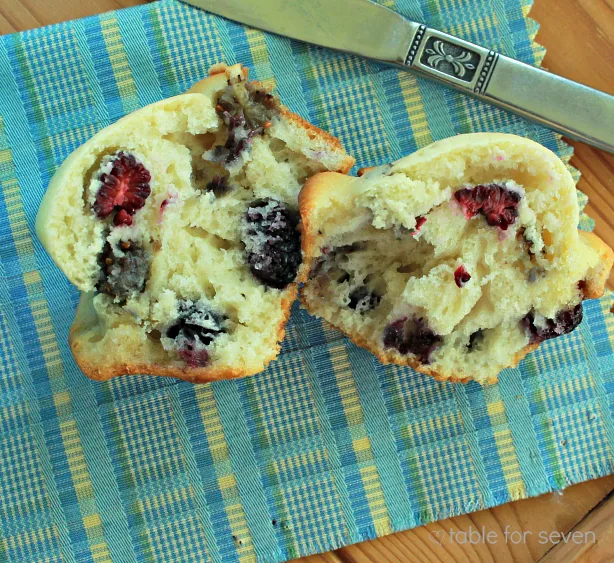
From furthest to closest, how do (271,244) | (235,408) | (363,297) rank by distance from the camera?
1. (235,408)
2. (363,297)
3. (271,244)

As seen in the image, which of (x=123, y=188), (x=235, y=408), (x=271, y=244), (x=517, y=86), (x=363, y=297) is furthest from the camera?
(x=235, y=408)

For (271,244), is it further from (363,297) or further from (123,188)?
(123,188)

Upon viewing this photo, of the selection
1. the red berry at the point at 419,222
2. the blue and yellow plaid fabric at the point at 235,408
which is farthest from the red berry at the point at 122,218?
the red berry at the point at 419,222

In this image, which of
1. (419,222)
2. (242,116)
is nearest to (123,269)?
(242,116)

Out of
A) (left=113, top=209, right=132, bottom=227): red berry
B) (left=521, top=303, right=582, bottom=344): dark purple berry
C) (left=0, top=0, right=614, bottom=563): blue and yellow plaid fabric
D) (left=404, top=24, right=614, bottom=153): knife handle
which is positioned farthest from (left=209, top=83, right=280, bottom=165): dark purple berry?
(left=521, top=303, right=582, bottom=344): dark purple berry

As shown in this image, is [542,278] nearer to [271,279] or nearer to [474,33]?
[271,279]

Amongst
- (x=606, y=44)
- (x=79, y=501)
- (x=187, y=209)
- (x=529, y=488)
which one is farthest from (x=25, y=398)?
(x=606, y=44)
